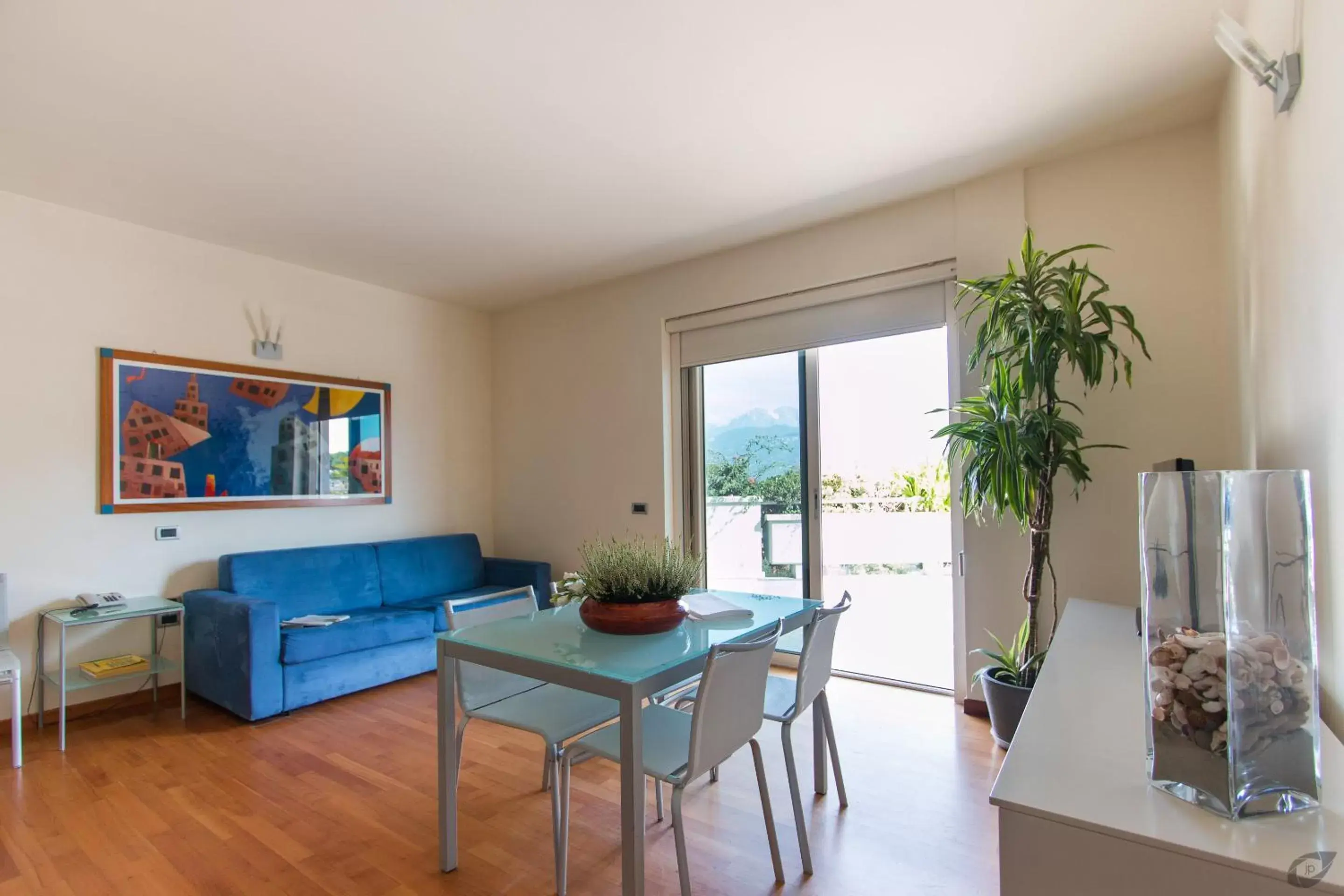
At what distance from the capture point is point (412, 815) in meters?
2.40

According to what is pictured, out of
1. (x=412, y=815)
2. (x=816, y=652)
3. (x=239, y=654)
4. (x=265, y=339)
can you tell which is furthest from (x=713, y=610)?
(x=265, y=339)

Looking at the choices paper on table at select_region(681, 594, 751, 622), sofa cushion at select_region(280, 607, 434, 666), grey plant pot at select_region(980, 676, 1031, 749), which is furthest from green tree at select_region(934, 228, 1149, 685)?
sofa cushion at select_region(280, 607, 434, 666)

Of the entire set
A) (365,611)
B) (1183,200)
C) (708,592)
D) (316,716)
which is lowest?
(316,716)

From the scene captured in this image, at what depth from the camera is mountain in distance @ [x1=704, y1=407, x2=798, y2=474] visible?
4.11 meters

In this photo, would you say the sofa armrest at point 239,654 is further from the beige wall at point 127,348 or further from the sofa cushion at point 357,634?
the beige wall at point 127,348

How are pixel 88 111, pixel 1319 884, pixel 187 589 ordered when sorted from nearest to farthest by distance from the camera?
1. pixel 1319 884
2. pixel 88 111
3. pixel 187 589

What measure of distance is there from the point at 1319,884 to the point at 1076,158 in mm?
3206

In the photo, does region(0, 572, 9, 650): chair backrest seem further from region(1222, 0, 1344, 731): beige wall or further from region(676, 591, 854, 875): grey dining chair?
region(1222, 0, 1344, 731): beige wall

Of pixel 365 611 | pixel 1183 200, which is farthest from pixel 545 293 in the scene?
pixel 1183 200

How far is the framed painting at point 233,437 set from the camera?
3592mm

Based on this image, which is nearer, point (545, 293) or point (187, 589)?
point (187, 589)

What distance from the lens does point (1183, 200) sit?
2799 millimetres

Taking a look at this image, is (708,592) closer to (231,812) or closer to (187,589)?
(231,812)

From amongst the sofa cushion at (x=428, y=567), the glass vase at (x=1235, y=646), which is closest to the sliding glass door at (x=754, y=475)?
the sofa cushion at (x=428, y=567)
